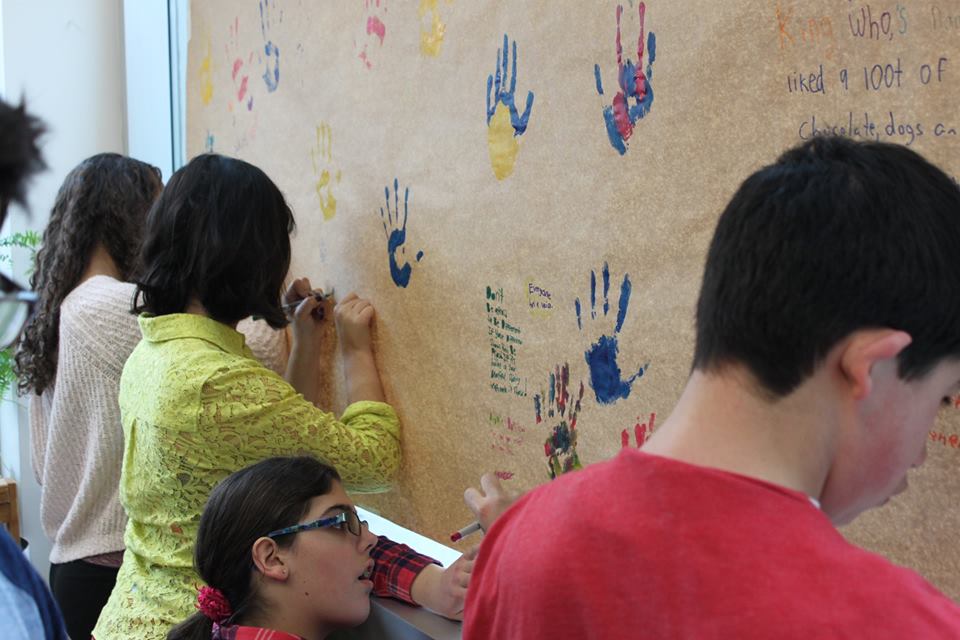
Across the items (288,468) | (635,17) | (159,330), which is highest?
(635,17)

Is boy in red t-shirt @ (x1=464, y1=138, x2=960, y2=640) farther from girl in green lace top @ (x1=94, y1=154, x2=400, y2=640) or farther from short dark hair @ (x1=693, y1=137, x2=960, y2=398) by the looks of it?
girl in green lace top @ (x1=94, y1=154, x2=400, y2=640)

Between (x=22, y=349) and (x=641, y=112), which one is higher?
(x=641, y=112)

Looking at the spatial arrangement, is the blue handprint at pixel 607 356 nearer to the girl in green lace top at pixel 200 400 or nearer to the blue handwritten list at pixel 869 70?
the blue handwritten list at pixel 869 70

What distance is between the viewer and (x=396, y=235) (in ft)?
5.16

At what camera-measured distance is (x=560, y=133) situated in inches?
47.9

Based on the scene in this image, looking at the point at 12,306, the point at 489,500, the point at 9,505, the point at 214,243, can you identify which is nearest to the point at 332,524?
the point at 489,500

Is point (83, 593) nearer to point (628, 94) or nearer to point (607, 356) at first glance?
point (607, 356)

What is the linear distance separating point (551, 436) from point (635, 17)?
54cm

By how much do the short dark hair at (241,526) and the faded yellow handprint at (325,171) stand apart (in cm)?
63

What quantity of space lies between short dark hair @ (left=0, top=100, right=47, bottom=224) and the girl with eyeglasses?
691 millimetres

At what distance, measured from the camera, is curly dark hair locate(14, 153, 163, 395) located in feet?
6.06

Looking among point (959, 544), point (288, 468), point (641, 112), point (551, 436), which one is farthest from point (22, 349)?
point (959, 544)

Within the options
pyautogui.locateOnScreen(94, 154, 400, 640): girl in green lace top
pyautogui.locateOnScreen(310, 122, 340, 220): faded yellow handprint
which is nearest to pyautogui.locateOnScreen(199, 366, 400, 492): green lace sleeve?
pyautogui.locateOnScreen(94, 154, 400, 640): girl in green lace top

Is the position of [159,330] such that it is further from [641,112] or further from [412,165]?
[641,112]
